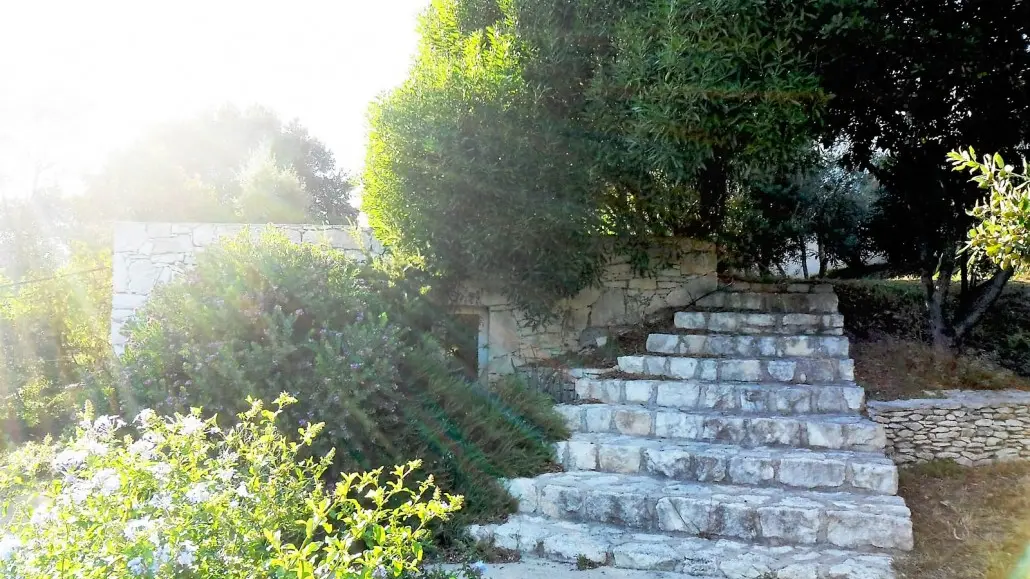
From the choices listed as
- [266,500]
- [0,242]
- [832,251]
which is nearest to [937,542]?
[266,500]

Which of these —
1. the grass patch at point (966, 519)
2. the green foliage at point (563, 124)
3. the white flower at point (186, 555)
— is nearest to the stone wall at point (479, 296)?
the green foliage at point (563, 124)

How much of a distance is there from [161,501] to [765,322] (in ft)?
21.6

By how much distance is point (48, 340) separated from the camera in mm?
8188

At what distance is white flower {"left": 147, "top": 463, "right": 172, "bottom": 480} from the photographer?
220cm

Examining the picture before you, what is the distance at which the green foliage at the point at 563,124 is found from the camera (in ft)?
18.6

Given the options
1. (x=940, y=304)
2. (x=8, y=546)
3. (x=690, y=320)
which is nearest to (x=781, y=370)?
(x=690, y=320)

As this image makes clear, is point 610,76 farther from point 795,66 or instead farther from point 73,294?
point 73,294

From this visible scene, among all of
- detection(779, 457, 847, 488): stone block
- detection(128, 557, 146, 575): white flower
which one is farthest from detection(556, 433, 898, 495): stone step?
detection(128, 557, 146, 575): white flower

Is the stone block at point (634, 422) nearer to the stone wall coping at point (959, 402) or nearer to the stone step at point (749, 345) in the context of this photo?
the stone step at point (749, 345)

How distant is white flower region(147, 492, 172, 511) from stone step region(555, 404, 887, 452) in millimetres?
3906

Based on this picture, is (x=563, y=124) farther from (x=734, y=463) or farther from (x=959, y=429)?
(x=959, y=429)

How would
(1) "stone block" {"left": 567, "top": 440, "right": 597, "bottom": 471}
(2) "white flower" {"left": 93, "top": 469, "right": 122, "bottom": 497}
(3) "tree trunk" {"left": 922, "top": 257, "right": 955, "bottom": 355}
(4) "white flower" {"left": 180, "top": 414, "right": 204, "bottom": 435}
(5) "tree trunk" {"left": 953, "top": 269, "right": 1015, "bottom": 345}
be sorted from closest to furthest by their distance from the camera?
(2) "white flower" {"left": 93, "top": 469, "right": 122, "bottom": 497} < (4) "white flower" {"left": 180, "top": 414, "right": 204, "bottom": 435} < (1) "stone block" {"left": 567, "top": 440, "right": 597, "bottom": 471} < (5) "tree trunk" {"left": 953, "top": 269, "right": 1015, "bottom": 345} < (3) "tree trunk" {"left": 922, "top": 257, "right": 955, "bottom": 355}

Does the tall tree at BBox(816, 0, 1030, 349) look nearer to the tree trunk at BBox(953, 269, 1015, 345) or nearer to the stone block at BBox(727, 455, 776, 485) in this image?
the tree trunk at BBox(953, 269, 1015, 345)

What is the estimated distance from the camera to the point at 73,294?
8562 millimetres
